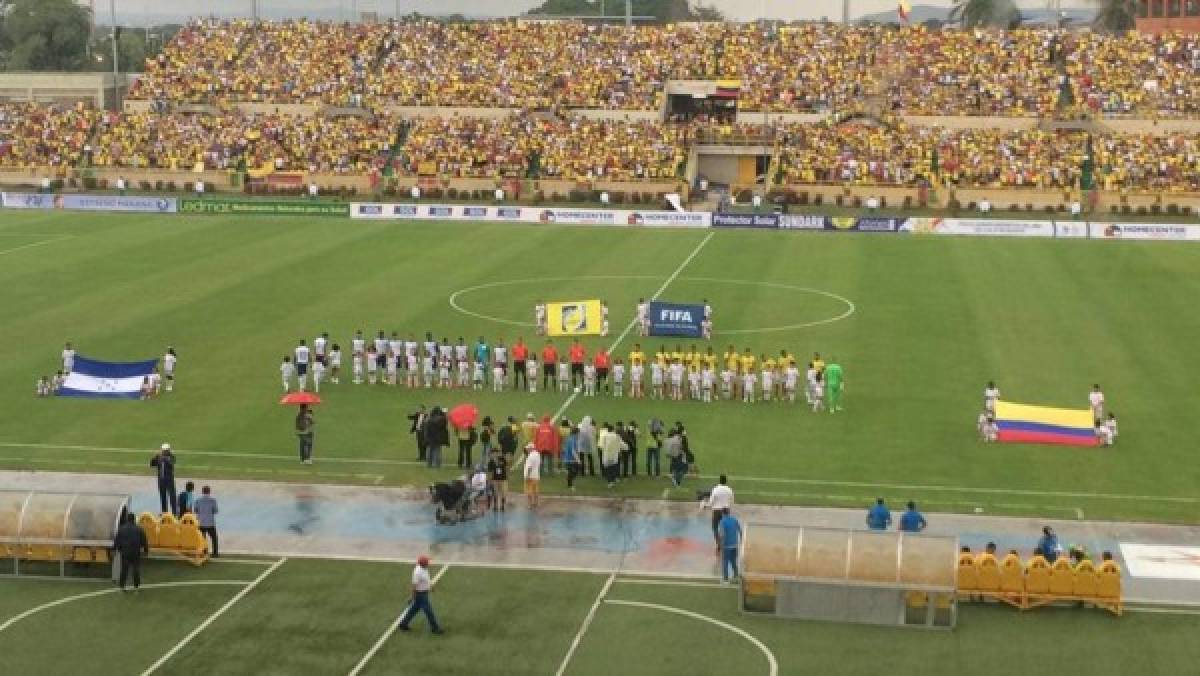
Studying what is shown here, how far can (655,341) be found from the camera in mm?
44312

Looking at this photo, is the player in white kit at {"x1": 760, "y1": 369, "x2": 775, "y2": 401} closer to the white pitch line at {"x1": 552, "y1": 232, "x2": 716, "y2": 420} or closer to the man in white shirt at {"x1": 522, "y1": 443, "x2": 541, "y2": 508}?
the white pitch line at {"x1": 552, "y1": 232, "x2": 716, "y2": 420}

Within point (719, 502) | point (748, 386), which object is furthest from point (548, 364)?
point (719, 502)

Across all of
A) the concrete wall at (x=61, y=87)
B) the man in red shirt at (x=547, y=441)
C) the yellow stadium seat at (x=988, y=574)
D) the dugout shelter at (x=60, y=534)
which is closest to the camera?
the yellow stadium seat at (x=988, y=574)

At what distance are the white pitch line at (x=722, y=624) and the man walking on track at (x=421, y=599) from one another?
2.92 meters

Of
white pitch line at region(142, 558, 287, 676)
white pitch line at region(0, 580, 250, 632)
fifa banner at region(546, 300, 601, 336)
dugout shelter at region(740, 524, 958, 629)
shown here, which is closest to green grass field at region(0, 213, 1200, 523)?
fifa banner at region(546, 300, 601, 336)

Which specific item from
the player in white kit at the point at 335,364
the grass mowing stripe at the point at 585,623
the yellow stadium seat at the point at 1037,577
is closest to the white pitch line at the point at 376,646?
the grass mowing stripe at the point at 585,623

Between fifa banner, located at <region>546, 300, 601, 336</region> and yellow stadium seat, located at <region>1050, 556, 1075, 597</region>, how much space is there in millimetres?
22211

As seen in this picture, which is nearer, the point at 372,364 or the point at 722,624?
the point at 722,624

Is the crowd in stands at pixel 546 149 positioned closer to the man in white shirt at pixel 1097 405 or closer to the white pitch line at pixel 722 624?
the man in white shirt at pixel 1097 405

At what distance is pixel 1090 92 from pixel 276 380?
61704 mm

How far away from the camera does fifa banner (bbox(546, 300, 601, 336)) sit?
147 ft

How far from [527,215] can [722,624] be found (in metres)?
51.6

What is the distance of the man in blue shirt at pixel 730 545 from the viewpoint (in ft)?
82.3

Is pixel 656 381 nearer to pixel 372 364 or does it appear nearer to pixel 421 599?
pixel 372 364
